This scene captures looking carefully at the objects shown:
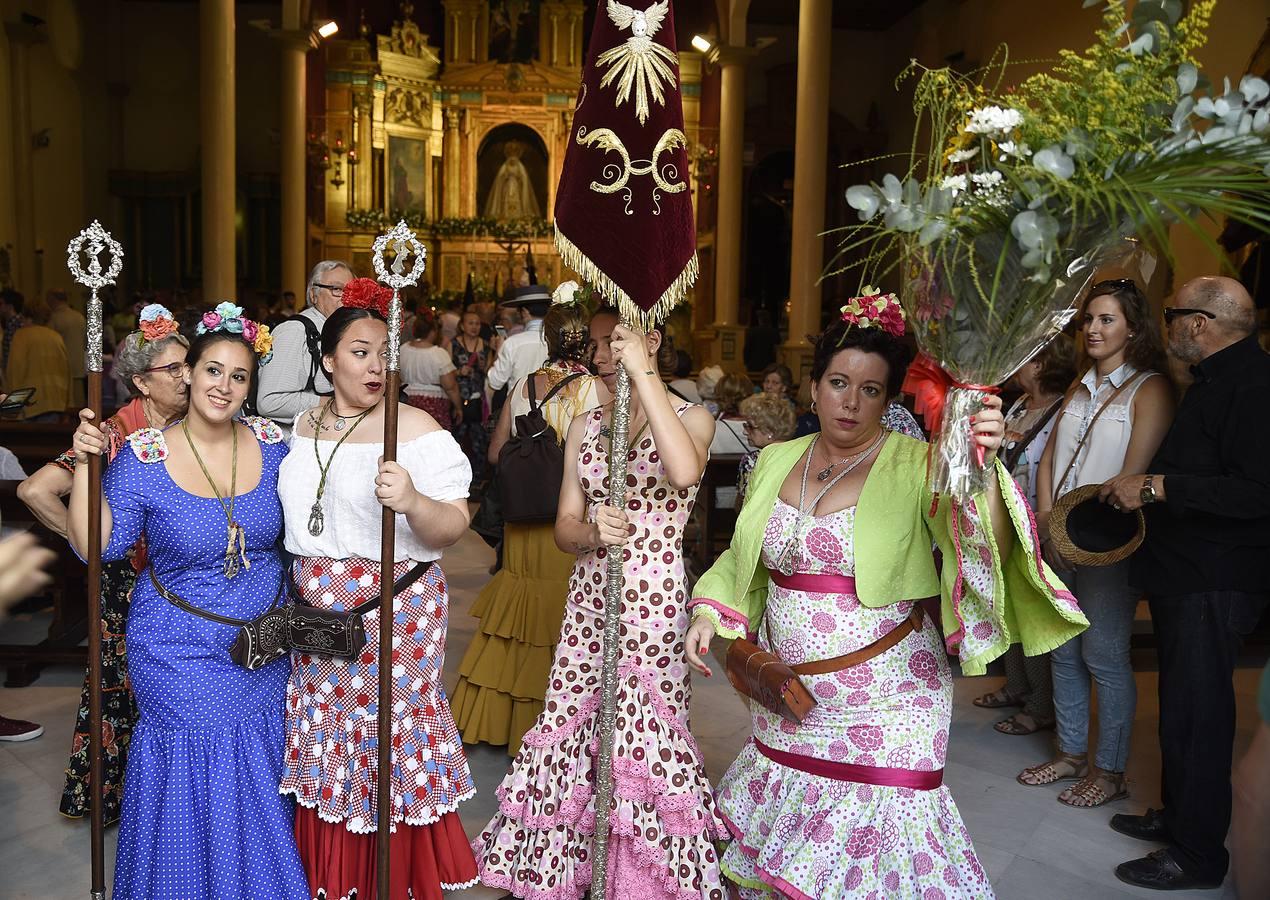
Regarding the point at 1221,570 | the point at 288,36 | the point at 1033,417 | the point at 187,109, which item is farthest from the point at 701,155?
the point at 1221,570

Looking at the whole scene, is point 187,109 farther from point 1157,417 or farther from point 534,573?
point 1157,417

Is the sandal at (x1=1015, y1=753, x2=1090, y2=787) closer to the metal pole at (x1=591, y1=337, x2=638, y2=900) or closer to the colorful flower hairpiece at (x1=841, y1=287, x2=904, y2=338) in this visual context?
the metal pole at (x1=591, y1=337, x2=638, y2=900)

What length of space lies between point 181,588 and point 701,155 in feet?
51.4

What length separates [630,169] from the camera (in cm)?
310

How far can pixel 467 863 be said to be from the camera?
3430mm

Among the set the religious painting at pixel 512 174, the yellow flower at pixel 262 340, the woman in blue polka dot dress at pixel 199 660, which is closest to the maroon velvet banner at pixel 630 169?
the yellow flower at pixel 262 340

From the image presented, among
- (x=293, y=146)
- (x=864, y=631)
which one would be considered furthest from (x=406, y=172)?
(x=864, y=631)

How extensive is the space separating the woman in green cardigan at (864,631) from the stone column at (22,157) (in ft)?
53.3

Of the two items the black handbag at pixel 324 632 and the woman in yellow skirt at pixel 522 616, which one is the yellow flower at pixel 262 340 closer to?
the black handbag at pixel 324 632

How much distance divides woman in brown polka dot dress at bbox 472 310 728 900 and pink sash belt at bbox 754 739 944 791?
1.77ft

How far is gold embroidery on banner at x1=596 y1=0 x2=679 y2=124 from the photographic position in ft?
10.0

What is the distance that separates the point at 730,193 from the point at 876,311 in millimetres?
14320

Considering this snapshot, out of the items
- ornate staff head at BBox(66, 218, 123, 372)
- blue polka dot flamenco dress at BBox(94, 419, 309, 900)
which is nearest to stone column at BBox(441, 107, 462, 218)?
ornate staff head at BBox(66, 218, 123, 372)

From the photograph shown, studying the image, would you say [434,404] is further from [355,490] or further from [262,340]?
[355,490]
